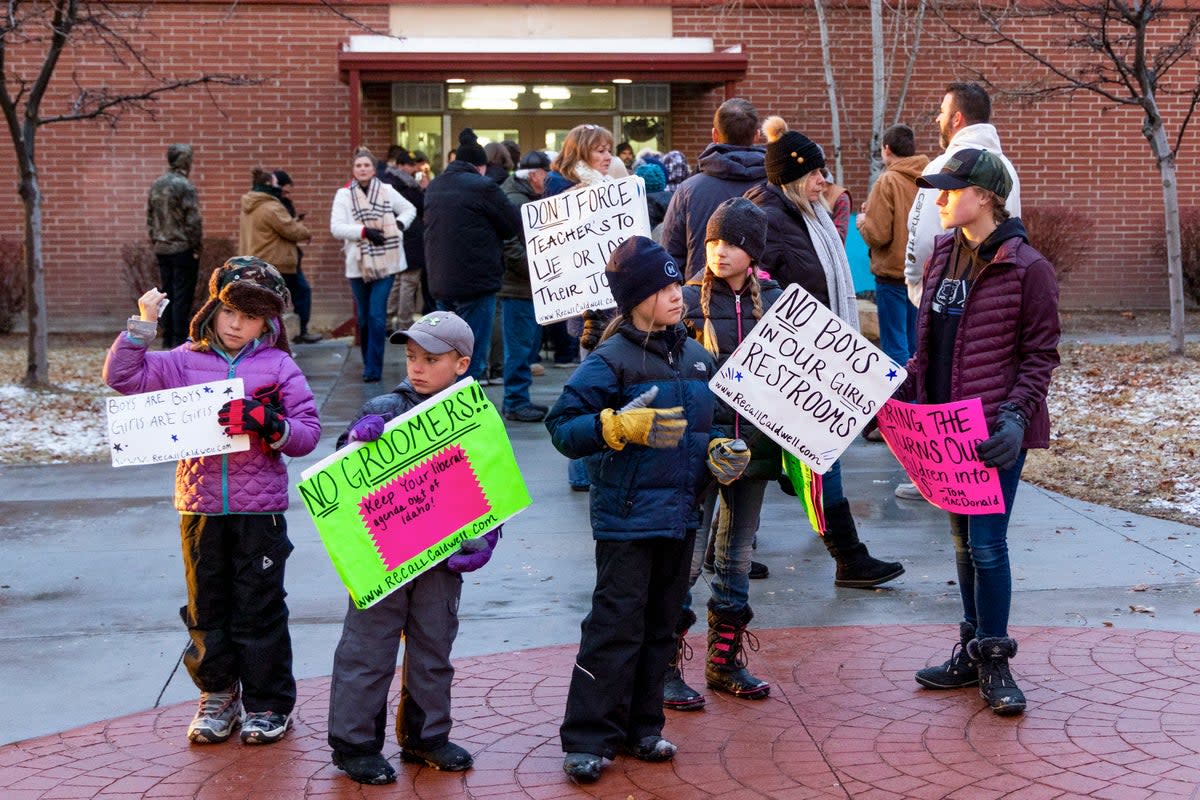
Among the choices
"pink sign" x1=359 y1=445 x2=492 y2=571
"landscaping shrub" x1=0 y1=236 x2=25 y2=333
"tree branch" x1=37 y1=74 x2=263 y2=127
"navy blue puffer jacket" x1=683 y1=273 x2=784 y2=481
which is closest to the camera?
"pink sign" x1=359 y1=445 x2=492 y2=571

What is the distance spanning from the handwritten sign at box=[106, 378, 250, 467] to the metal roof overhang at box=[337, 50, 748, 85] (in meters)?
11.5

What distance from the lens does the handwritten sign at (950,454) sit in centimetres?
502

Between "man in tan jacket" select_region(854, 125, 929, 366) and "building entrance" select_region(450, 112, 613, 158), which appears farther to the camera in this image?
"building entrance" select_region(450, 112, 613, 158)

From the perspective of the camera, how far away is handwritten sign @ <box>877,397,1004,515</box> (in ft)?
16.5

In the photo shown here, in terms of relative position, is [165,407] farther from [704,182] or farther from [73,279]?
[73,279]

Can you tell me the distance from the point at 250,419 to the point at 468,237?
6.07 metres

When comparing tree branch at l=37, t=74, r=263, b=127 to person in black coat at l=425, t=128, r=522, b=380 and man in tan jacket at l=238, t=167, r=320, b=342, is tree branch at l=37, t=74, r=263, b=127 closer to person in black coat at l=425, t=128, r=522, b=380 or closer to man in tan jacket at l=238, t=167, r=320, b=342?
man in tan jacket at l=238, t=167, r=320, b=342

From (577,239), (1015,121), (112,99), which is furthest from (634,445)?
(1015,121)

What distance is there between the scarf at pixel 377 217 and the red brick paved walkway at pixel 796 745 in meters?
7.29

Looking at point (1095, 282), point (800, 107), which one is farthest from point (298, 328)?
point (1095, 282)

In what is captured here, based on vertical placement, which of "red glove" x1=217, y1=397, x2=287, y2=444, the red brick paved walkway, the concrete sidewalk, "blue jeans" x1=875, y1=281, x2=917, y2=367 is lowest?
the concrete sidewalk

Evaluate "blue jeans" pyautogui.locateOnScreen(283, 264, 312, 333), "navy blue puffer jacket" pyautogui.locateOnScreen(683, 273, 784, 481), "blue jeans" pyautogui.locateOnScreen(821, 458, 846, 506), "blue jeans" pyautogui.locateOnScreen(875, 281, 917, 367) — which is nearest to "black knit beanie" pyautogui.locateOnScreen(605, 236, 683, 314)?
"navy blue puffer jacket" pyautogui.locateOnScreen(683, 273, 784, 481)

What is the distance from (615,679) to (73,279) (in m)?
14.2

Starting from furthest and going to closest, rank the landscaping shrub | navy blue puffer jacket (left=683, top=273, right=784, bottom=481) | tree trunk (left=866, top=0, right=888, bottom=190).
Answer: the landscaping shrub
tree trunk (left=866, top=0, right=888, bottom=190)
navy blue puffer jacket (left=683, top=273, right=784, bottom=481)
